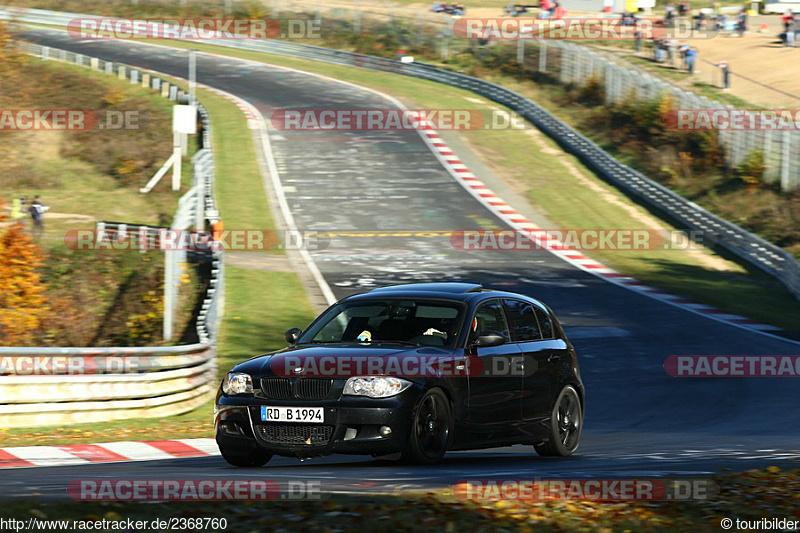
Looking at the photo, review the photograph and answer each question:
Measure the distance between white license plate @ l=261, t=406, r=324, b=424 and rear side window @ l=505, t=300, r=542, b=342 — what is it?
7.92ft

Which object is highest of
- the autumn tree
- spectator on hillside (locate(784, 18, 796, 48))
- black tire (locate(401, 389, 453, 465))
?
spectator on hillside (locate(784, 18, 796, 48))

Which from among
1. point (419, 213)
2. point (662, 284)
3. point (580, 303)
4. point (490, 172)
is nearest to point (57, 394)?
point (580, 303)

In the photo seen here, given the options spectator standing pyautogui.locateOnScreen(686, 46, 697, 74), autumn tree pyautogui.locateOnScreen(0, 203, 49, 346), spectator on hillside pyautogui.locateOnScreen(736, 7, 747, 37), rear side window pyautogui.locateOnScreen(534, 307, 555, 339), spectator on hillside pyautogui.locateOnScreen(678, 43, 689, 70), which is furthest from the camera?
spectator on hillside pyautogui.locateOnScreen(736, 7, 747, 37)

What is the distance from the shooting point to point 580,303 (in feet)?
78.8

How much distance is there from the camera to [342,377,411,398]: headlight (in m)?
9.09

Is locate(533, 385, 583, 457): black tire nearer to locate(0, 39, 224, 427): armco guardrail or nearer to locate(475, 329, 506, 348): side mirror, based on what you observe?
locate(475, 329, 506, 348): side mirror

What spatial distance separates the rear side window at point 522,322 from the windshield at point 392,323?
852 millimetres

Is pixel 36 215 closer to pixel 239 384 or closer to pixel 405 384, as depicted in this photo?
pixel 239 384

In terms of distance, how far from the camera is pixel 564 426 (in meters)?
11.4

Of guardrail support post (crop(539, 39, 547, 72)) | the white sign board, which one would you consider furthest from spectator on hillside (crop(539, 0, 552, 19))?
the white sign board

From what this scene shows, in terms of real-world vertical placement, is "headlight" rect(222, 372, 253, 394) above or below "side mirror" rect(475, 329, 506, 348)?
below

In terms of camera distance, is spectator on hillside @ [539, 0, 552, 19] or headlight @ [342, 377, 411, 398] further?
spectator on hillside @ [539, 0, 552, 19]

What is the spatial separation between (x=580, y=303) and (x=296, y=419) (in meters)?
15.5

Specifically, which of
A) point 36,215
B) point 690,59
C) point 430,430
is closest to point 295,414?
point 430,430
